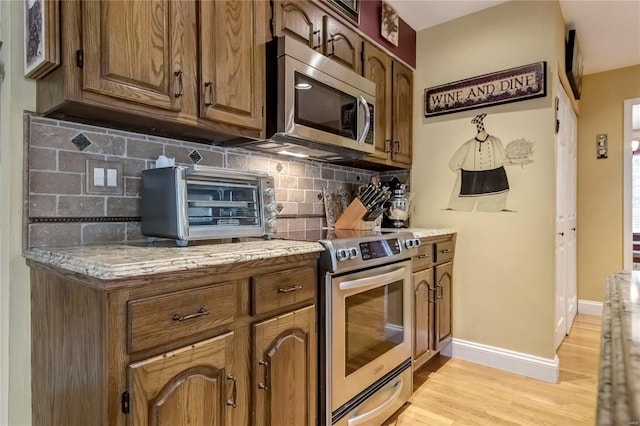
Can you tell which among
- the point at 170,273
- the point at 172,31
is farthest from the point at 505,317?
the point at 172,31

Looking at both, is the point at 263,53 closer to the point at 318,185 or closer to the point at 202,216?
the point at 202,216

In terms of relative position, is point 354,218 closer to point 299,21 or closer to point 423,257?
point 423,257

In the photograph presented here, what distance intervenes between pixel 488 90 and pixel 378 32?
35.1 inches

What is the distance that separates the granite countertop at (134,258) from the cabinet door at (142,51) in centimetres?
53

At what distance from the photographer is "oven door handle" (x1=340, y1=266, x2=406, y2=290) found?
1630mm

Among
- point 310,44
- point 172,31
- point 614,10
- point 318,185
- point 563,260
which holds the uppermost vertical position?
point 614,10

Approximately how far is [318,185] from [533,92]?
156 centimetres

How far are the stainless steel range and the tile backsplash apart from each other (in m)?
0.83

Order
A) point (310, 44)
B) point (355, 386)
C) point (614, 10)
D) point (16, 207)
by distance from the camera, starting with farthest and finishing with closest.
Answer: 1. point (614, 10)
2. point (310, 44)
3. point (355, 386)
4. point (16, 207)

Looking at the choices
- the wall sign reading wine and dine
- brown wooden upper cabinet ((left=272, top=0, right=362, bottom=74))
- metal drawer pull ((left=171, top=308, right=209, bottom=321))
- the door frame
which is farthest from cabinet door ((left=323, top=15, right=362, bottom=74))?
the door frame

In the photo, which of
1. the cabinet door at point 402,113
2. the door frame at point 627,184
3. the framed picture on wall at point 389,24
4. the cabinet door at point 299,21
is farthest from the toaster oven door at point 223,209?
the door frame at point 627,184

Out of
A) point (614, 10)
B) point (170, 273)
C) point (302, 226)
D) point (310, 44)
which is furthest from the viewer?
point (614, 10)

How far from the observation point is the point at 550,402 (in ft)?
6.89

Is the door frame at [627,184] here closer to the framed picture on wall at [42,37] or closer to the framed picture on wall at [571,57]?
the framed picture on wall at [571,57]
